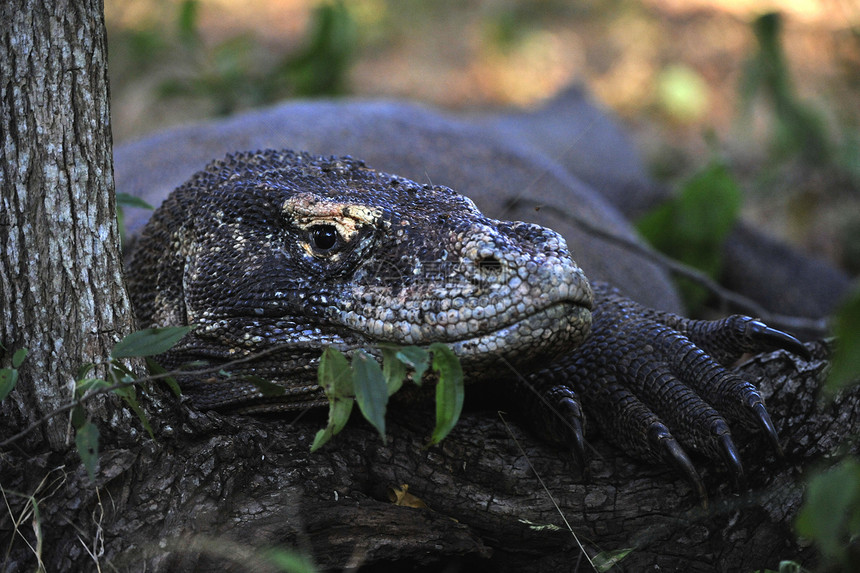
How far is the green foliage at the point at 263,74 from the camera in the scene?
5727mm

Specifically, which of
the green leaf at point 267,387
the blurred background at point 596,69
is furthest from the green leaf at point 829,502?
the blurred background at point 596,69

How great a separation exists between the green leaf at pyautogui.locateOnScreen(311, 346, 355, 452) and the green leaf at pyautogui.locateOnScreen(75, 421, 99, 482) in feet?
1.31

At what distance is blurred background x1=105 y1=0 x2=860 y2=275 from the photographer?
18.9 ft

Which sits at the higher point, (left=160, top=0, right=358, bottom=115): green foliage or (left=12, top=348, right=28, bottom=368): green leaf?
(left=160, top=0, right=358, bottom=115): green foliage

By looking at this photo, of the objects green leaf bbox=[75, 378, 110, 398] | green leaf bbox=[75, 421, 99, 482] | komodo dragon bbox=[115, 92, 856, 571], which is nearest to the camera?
green leaf bbox=[75, 421, 99, 482]

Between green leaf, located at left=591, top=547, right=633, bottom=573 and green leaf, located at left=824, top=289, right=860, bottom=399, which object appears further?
green leaf, located at left=591, top=547, right=633, bottom=573

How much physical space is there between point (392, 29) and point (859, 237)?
14.4ft

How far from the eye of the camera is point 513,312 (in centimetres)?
183

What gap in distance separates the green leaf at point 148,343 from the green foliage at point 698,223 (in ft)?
10.5

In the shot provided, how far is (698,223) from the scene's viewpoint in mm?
4434

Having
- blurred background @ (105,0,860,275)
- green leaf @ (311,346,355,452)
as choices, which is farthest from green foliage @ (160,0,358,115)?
green leaf @ (311,346,355,452)

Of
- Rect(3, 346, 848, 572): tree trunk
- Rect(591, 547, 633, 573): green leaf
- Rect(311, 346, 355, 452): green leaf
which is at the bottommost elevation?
Rect(591, 547, 633, 573): green leaf

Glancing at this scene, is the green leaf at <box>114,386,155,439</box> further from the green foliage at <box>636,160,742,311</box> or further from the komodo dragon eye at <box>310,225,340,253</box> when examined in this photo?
the green foliage at <box>636,160,742,311</box>

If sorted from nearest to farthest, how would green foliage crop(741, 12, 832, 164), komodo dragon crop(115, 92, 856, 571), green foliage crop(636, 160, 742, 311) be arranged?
komodo dragon crop(115, 92, 856, 571) → green foliage crop(636, 160, 742, 311) → green foliage crop(741, 12, 832, 164)
